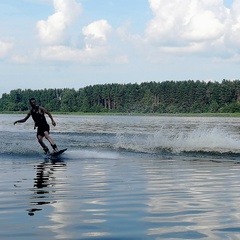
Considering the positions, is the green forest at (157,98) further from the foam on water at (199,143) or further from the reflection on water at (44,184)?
the reflection on water at (44,184)

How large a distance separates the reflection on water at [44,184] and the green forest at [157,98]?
5068 inches

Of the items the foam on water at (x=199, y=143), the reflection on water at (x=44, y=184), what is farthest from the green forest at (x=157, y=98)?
the reflection on water at (x=44, y=184)

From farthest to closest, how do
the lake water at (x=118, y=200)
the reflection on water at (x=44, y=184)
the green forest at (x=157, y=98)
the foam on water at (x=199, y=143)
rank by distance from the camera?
the green forest at (x=157, y=98)
the foam on water at (x=199, y=143)
the reflection on water at (x=44, y=184)
the lake water at (x=118, y=200)

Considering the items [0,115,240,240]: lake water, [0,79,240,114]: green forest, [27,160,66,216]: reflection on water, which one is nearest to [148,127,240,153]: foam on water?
[0,115,240,240]: lake water

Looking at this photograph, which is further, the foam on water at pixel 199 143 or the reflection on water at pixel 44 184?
the foam on water at pixel 199 143

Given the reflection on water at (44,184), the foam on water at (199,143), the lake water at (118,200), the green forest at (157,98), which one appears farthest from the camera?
the green forest at (157,98)

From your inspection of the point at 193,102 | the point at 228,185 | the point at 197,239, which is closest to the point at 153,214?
the point at 197,239

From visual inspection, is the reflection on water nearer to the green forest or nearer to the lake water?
the lake water

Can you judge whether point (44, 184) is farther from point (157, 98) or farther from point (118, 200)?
point (157, 98)

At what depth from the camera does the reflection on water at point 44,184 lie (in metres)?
8.68

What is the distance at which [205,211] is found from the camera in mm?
7801

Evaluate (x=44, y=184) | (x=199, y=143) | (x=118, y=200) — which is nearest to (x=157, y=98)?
(x=199, y=143)

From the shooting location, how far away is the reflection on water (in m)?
8.68

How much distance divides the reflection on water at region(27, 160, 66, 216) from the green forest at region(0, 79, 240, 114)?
128728mm
